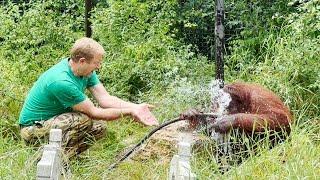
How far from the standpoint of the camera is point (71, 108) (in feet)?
16.8

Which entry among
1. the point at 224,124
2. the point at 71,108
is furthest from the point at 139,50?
the point at 224,124

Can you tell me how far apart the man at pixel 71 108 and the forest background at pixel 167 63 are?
17 cm

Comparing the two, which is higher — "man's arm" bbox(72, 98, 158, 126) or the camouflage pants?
"man's arm" bbox(72, 98, 158, 126)

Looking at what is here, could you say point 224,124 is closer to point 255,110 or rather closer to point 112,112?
point 255,110

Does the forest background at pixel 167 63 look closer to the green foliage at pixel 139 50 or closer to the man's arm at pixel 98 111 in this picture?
the green foliage at pixel 139 50

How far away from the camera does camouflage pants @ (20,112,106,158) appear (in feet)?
16.3

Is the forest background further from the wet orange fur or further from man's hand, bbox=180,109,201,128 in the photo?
man's hand, bbox=180,109,201,128

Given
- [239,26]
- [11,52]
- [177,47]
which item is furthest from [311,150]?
[11,52]

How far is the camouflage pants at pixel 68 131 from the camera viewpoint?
16.3ft

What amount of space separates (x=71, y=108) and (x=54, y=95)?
208 millimetres

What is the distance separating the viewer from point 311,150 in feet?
14.5

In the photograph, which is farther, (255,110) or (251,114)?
(255,110)

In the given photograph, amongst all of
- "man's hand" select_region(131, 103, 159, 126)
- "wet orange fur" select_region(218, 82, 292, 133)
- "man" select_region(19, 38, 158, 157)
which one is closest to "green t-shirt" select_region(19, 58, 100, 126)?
"man" select_region(19, 38, 158, 157)

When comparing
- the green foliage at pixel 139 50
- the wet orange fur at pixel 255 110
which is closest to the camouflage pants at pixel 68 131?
the wet orange fur at pixel 255 110
